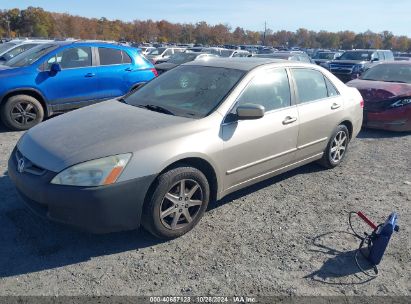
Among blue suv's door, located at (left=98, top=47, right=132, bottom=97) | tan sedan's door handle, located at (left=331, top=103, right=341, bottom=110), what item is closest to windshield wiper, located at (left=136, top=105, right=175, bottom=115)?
tan sedan's door handle, located at (left=331, top=103, right=341, bottom=110)

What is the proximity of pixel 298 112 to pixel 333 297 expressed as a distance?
2.30 m

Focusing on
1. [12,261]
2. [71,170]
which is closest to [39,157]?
[71,170]

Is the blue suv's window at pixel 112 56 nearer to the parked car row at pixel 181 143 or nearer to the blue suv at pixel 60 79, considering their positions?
the blue suv at pixel 60 79

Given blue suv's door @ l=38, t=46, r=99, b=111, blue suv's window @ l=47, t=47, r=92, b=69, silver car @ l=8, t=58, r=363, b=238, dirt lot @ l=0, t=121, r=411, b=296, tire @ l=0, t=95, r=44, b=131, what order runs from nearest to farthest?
dirt lot @ l=0, t=121, r=411, b=296, silver car @ l=8, t=58, r=363, b=238, tire @ l=0, t=95, r=44, b=131, blue suv's door @ l=38, t=46, r=99, b=111, blue suv's window @ l=47, t=47, r=92, b=69

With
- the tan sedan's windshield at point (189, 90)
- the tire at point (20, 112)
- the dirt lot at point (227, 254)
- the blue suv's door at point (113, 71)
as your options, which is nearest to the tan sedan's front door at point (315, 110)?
the dirt lot at point (227, 254)

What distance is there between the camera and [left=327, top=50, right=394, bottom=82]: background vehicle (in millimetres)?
16469

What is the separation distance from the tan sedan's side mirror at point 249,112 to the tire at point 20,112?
183 inches

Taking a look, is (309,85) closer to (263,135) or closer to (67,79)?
(263,135)

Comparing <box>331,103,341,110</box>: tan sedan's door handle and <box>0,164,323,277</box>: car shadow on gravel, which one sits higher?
<box>331,103,341,110</box>: tan sedan's door handle

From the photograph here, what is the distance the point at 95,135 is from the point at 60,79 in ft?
13.6

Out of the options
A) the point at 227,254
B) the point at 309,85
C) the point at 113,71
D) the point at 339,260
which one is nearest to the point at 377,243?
the point at 339,260

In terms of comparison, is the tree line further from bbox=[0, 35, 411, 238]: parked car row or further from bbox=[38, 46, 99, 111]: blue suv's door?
bbox=[0, 35, 411, 238]: parked car row

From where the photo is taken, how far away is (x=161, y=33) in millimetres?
107750

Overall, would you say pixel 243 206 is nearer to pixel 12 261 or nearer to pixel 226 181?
pixel 226 181
